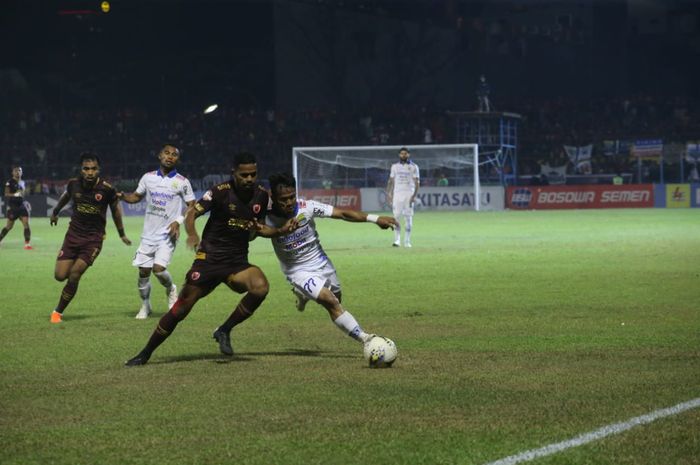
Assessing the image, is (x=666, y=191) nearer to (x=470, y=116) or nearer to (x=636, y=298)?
(x=470, y=116)

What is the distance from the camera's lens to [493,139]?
198 ft

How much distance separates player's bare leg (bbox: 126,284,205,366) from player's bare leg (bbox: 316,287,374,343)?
1.15m

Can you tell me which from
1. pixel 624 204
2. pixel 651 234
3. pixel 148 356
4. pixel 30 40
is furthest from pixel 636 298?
pixel 30 40

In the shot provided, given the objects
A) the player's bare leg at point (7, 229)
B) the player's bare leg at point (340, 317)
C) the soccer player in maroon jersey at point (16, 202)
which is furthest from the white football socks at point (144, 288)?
the player's bare leg at point (7, 229)

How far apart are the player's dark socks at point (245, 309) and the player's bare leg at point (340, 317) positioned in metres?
0.61

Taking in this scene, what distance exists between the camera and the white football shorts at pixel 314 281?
11242 mm

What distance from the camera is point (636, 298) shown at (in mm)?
16516

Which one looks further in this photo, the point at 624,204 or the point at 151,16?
the point at 151,16

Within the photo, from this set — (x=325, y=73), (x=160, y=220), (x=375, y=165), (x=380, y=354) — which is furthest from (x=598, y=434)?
(x=325, y=73)

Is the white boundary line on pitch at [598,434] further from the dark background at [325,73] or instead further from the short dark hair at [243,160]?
the dark background at [325,73]

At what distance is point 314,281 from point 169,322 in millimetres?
1396

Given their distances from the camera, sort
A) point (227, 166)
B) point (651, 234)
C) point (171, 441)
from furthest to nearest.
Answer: point (227, 166) → point (651, 234) → point (171, 441)

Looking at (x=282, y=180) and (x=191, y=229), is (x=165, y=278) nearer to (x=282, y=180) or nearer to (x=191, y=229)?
(x=191, y=229)

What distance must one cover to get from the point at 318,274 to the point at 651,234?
2294 centimetres
